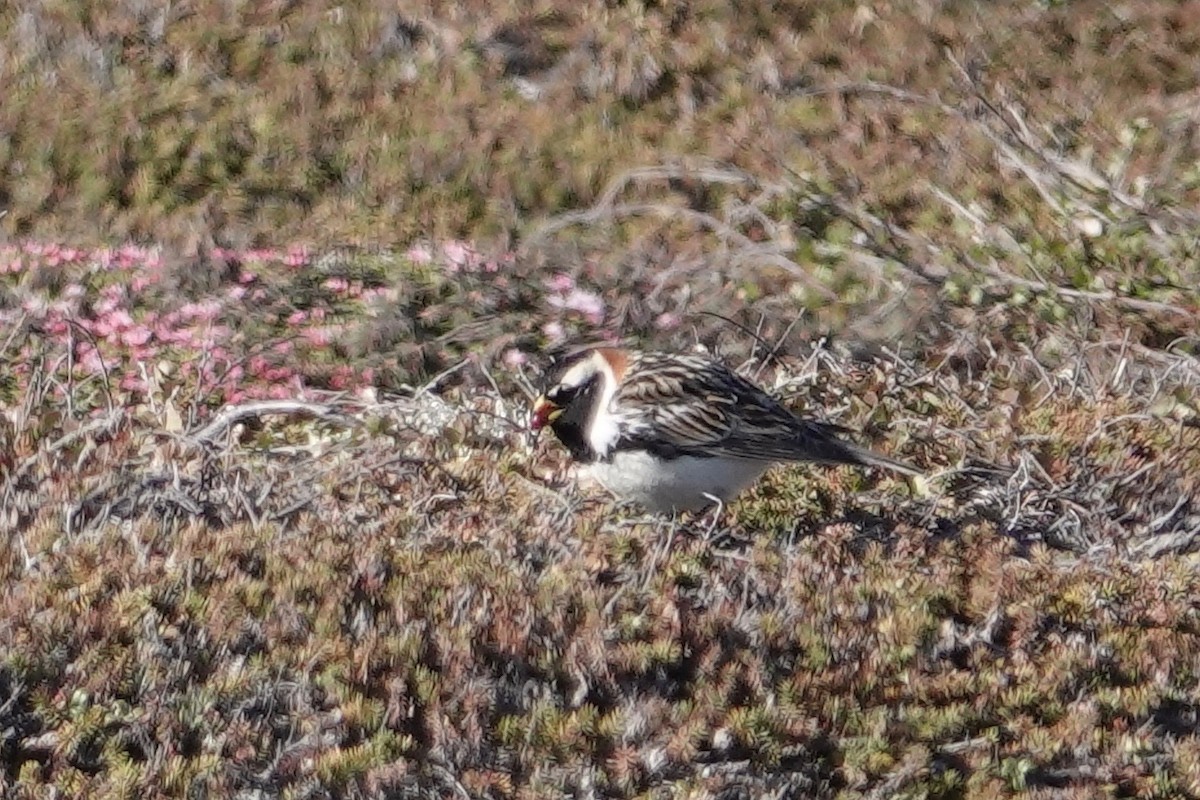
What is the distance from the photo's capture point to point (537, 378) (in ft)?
31.1

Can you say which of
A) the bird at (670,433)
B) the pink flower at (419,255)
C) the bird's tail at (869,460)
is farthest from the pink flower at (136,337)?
the bird's tail at (869,460)

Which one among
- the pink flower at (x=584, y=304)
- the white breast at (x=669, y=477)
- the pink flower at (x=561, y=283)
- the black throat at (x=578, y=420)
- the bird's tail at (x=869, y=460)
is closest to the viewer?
the white breast at (x=669, y=477)

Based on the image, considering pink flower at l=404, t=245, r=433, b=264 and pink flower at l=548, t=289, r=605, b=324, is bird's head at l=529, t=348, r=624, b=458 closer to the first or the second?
pink flower at l=548, t=289, r=605, b=324

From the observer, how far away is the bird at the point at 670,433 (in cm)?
734

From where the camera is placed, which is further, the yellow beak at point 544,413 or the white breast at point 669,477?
the yellow beak at point 544,413

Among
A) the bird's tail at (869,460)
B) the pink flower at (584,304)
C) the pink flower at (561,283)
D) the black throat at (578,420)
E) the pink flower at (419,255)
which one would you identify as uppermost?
the black throat at (578,420)

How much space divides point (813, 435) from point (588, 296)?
119 inches

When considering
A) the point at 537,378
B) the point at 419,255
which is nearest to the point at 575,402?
the point at 537,378

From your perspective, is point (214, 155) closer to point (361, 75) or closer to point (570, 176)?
point (361, 75)

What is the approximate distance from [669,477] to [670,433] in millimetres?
157

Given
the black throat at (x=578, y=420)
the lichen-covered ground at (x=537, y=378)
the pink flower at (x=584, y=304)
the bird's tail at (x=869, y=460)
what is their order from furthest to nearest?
the pink flower at (x=584, y=304) < the bird's tail at (x=869, y=460) < the black throat at (x=578, y=420) < the lichen-covered ground at (x=537, y=378)

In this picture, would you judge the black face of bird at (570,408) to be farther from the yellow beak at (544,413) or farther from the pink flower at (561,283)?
the pink flower at (561,283)

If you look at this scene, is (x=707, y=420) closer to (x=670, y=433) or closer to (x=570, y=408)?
(x=670, y=433)

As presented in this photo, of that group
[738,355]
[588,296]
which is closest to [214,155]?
[588,296]
